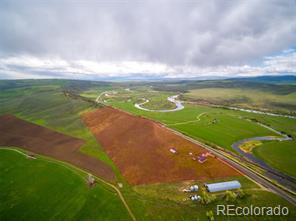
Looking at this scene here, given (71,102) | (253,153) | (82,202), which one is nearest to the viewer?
(82,202)

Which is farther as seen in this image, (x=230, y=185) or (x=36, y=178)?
(x=36, y=178)

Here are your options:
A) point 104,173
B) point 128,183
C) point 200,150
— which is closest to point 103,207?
point 128,183

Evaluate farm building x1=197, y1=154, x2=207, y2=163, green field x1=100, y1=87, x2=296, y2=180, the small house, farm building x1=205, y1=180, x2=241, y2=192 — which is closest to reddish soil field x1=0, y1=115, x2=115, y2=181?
the small house

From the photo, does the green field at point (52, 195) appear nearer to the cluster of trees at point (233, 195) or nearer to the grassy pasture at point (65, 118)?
the grassy pasture at point (65, 118)

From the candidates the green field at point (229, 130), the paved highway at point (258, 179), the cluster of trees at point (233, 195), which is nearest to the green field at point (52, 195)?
the cluster of trees at point (233, 195)

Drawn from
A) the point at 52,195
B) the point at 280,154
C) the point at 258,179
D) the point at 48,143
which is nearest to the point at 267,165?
the point at 280,154

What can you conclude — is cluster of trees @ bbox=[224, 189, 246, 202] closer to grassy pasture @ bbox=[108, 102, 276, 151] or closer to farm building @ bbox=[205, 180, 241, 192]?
farm building @ bbox=[205, 180, 241, 192]

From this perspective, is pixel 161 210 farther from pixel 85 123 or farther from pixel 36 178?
pixel 85 123

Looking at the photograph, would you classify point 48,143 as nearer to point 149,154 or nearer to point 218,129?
point 149,154
